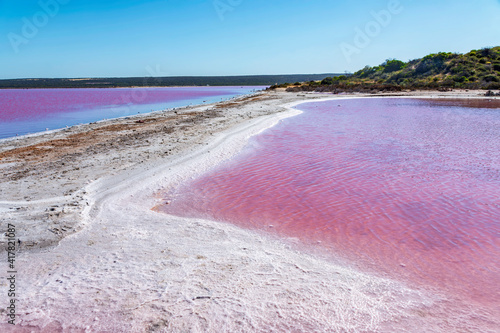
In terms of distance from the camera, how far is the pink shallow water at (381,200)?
15.0 feet

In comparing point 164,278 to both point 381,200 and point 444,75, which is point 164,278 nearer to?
point 381,200

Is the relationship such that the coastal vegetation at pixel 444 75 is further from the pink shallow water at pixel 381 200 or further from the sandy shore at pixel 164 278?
the sandy shore at pixel 164 278

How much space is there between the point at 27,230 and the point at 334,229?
5134 mm

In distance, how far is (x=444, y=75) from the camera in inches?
1907

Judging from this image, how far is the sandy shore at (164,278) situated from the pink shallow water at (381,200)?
0.57 m

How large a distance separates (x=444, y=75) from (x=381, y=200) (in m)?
51.7

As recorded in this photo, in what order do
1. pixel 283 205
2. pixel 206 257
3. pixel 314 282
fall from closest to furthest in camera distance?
pixel 314 282
pixel 206 257
pixel 283 205

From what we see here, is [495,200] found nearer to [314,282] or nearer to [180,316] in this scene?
[314,282]

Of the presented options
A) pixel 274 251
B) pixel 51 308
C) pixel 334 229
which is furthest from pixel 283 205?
pixel 51 308

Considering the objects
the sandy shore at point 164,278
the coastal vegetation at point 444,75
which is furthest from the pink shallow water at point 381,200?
the coastal vegetation at point 444,75

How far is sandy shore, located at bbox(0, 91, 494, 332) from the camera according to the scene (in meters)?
3.36

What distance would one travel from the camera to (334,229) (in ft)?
18.1

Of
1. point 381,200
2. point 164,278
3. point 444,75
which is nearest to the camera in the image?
point 164,278

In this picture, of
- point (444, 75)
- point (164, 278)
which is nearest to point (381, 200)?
point (164, 278)
